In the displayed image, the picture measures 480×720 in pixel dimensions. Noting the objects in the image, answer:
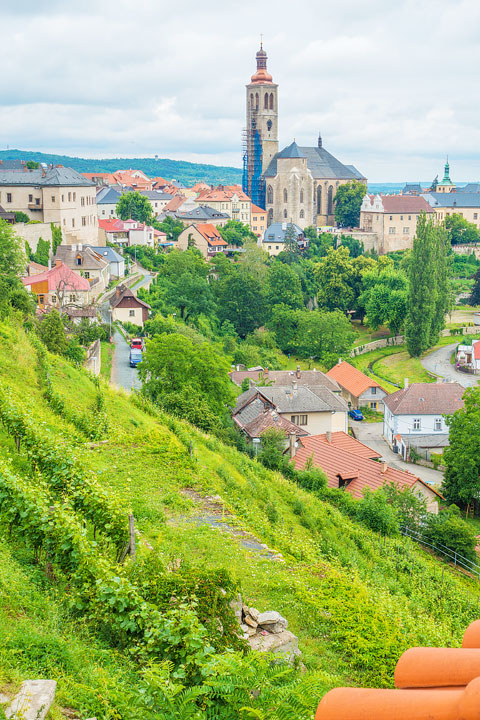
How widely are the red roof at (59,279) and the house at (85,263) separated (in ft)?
12.7

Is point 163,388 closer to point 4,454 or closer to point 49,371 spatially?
point 49,371

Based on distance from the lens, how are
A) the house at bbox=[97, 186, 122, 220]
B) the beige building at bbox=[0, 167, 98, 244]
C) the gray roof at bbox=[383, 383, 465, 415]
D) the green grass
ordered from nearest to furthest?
the green grass, the gray roof at bbox=[383, 383, 465, 415], the beige building at bbox=[0, 167, 98, 244], the house at bbox=[97, 186, 122, 220]

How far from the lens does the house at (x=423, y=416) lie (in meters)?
43.2

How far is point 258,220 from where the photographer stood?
11294cm

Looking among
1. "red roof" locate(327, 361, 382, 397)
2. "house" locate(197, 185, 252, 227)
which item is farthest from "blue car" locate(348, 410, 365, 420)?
"house" locate(197, 185, 252, 227)

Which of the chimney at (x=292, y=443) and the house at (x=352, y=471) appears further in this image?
the chimney at (x=292, y=443)

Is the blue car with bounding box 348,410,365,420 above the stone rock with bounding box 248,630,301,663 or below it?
below

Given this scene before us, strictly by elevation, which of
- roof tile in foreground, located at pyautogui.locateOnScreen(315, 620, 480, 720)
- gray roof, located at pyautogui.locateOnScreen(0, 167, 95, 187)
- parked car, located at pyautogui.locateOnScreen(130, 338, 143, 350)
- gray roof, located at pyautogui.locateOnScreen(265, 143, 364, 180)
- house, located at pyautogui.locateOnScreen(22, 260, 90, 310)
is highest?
gray roof, located at pyautogui.locateOnScreen(265, 143, 364, 180)

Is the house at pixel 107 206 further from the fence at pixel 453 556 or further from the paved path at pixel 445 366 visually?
the fence at pixel 453 556

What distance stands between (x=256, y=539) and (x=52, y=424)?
5.70 metres

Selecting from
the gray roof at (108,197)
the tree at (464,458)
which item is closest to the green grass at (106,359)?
the tree at (464,458)

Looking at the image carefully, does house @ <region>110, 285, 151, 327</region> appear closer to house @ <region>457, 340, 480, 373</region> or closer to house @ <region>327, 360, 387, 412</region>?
house @ <region>327, 360, 387, 412</region>

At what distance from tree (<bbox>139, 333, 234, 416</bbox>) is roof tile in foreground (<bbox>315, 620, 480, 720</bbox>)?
91.7 feet

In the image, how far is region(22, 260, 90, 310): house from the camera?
46625 millimetres
